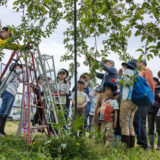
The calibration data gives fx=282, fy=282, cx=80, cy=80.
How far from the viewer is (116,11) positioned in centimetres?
219

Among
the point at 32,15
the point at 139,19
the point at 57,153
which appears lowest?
the point at 57,153

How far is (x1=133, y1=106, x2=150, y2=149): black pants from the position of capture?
16.1 feet

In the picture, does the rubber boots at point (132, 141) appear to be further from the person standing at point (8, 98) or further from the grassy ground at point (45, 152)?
the person standing at point (8, 98)

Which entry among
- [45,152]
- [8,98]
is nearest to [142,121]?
[45,152]

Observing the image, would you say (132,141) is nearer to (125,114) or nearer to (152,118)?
(125,114)

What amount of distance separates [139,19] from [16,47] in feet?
8.14

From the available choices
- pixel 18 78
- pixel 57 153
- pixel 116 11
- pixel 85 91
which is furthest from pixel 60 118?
pixel 85 91

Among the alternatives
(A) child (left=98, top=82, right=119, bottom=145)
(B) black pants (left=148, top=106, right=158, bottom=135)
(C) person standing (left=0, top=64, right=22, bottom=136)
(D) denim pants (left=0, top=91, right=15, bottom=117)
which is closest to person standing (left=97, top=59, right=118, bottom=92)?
(A) child (left=98, top=82, right=119, bottom=145)

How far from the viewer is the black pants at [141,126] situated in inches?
193

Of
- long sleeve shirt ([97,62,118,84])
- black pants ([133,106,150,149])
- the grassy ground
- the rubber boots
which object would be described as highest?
long sleeve shirt ([97,62,118,84])

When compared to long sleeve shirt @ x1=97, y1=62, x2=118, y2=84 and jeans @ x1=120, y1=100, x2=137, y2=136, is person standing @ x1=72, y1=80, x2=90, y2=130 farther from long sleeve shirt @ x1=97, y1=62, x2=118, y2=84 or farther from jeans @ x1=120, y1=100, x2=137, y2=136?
jeans @ x1=120, y1=100, x2=137, y2=136

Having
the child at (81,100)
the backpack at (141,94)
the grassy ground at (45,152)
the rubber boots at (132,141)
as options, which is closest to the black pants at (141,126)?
the rubber boots at (132,141)

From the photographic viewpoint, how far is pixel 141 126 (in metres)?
4.96

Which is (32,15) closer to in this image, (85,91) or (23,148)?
(23,148)
